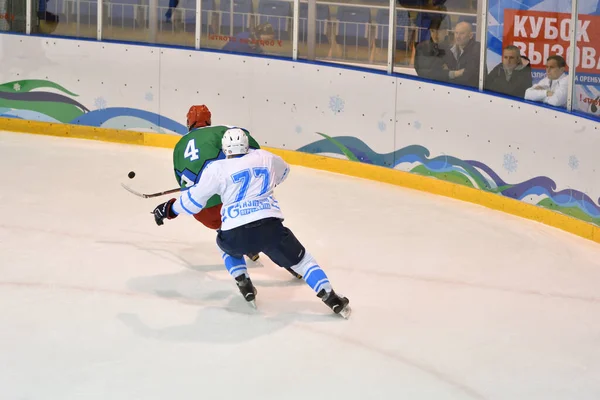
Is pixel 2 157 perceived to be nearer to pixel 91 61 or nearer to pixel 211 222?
pixel 91 61

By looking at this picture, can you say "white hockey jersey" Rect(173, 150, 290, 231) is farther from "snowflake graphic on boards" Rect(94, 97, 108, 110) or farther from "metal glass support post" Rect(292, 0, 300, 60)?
"snowflake graphic on boards" Rect(94, 97, 108, 110)

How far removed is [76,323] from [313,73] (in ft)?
13.3

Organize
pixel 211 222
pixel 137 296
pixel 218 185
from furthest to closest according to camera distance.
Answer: pixel 211 222 → pixel 137 296 → pixel 218 185

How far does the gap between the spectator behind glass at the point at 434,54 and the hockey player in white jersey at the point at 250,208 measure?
118 inches

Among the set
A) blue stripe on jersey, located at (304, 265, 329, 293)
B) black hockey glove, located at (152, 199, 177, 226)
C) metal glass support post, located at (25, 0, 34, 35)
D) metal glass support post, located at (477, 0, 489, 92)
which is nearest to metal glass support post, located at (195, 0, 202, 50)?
metal glass support post, located at (25, 0, 34, 35)

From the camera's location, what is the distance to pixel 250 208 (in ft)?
15.3

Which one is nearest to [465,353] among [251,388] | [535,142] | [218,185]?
[251,388]

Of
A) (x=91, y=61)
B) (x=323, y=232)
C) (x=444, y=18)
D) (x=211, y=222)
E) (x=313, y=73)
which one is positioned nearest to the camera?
(x=211, y=222)

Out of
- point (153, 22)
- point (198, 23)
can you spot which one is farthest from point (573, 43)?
point (153, 22)

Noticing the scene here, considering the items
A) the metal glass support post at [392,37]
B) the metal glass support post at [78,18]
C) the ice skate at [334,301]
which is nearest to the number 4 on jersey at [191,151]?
the ice skate at [334,301]

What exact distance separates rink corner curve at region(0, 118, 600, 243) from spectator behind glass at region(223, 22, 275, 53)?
2.85 feet

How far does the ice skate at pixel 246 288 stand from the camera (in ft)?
15.9

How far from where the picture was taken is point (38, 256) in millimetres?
5602

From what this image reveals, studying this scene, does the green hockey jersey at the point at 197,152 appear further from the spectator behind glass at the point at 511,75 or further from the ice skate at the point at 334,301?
the spectator behind glass at the point at 511,75
